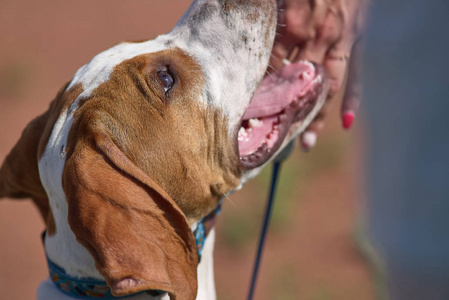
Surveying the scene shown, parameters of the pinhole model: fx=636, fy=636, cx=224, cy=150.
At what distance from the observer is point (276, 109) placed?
10.1 feet

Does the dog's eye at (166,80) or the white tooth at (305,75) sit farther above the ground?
the dog's eye at (166,80)

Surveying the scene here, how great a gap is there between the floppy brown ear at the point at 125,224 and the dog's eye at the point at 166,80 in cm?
38

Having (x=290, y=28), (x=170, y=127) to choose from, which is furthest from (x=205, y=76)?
(x=290, y=28)

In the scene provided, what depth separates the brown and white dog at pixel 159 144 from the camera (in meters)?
2.24

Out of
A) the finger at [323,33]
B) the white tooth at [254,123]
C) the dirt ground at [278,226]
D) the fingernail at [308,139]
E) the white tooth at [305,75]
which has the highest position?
the finger at [323,33]

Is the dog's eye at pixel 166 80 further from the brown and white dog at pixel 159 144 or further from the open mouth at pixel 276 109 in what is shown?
the open mouth at pixel 276 109

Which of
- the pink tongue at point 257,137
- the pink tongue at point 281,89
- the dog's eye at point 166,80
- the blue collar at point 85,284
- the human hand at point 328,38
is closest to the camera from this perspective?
→ the blue collar at point 85,284

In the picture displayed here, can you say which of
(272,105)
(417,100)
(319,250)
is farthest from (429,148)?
(319,250)

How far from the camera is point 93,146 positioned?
2424 mm

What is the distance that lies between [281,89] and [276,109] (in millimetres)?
130

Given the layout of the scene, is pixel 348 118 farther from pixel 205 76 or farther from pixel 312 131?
pixel 205 76

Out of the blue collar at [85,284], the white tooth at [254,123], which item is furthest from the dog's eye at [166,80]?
the blue collar at [85,284]

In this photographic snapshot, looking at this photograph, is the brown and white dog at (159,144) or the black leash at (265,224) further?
the black leash at (265,224)

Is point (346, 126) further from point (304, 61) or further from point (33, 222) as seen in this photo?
point (33, 222)
